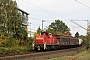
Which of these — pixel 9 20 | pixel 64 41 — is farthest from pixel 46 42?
pixel 64 41

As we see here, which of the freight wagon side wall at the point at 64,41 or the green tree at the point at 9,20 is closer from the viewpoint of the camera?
the green tree at the point at 9,20

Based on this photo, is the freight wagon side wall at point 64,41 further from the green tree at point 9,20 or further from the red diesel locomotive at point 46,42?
the green tree at point 9,20

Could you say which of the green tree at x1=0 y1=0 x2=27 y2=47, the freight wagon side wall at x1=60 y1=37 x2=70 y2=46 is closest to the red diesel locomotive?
the freight wagon side wall at x1=60 y1=37 x2=70 y2=46

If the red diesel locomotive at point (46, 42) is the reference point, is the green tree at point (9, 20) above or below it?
above

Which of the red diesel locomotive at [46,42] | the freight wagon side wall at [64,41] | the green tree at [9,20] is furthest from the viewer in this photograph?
the freight wagon side wall at [64,41]

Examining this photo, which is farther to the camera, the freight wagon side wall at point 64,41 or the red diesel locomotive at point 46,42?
the freight wagon side wall at point 64,41

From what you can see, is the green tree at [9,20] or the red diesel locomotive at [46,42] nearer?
the green tree at [9,20]

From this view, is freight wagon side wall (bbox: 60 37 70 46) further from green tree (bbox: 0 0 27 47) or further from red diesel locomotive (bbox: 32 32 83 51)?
green tree (bbox: 0 0 27 47)

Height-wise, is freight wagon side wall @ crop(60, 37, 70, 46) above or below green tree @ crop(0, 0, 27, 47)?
below

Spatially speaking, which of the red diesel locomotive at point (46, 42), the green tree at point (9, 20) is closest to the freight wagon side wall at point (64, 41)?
the red diesel locomotive at point (46, 42)

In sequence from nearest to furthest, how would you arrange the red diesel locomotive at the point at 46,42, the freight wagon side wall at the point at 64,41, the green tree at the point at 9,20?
the green tree at the point at 9,20, the red diesel locomotive at the point at 46,42, the freight wagon side wall at the point at 64,41

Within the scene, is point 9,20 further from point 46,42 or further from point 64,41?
point 64,41

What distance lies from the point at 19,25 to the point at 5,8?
17.5 ft

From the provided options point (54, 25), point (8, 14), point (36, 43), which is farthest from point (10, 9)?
point (54, 25)
